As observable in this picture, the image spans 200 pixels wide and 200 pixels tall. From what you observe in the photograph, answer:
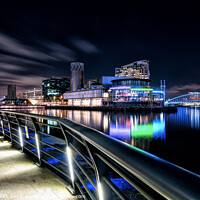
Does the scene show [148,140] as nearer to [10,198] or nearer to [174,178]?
[10,198]

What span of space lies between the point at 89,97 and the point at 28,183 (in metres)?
110

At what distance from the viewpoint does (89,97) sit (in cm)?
11350

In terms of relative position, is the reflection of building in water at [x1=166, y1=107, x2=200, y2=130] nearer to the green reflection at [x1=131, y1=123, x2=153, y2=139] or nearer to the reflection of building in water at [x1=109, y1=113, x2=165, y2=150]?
the reflection of building in water at [x1=109, y1=113, x2=165, y2=150]

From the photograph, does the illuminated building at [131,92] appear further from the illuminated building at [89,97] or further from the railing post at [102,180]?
the railing post at [102,180]

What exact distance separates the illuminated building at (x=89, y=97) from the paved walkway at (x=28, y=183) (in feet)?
329

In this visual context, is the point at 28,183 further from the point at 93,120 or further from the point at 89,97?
the point at 89,97

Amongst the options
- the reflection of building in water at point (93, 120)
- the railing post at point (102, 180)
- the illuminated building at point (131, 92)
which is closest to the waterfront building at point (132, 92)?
the illuminated building at point (131, 92)

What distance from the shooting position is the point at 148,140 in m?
20.8

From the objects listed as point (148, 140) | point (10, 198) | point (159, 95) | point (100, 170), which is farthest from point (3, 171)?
point (159, 95)

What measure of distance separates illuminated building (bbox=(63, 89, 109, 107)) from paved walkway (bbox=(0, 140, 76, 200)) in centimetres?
10015

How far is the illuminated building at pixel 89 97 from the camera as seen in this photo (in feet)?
346

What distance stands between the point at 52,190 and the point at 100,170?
214cm

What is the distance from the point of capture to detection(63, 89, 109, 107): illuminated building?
105 metres

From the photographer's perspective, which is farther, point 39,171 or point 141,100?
point 141,100
